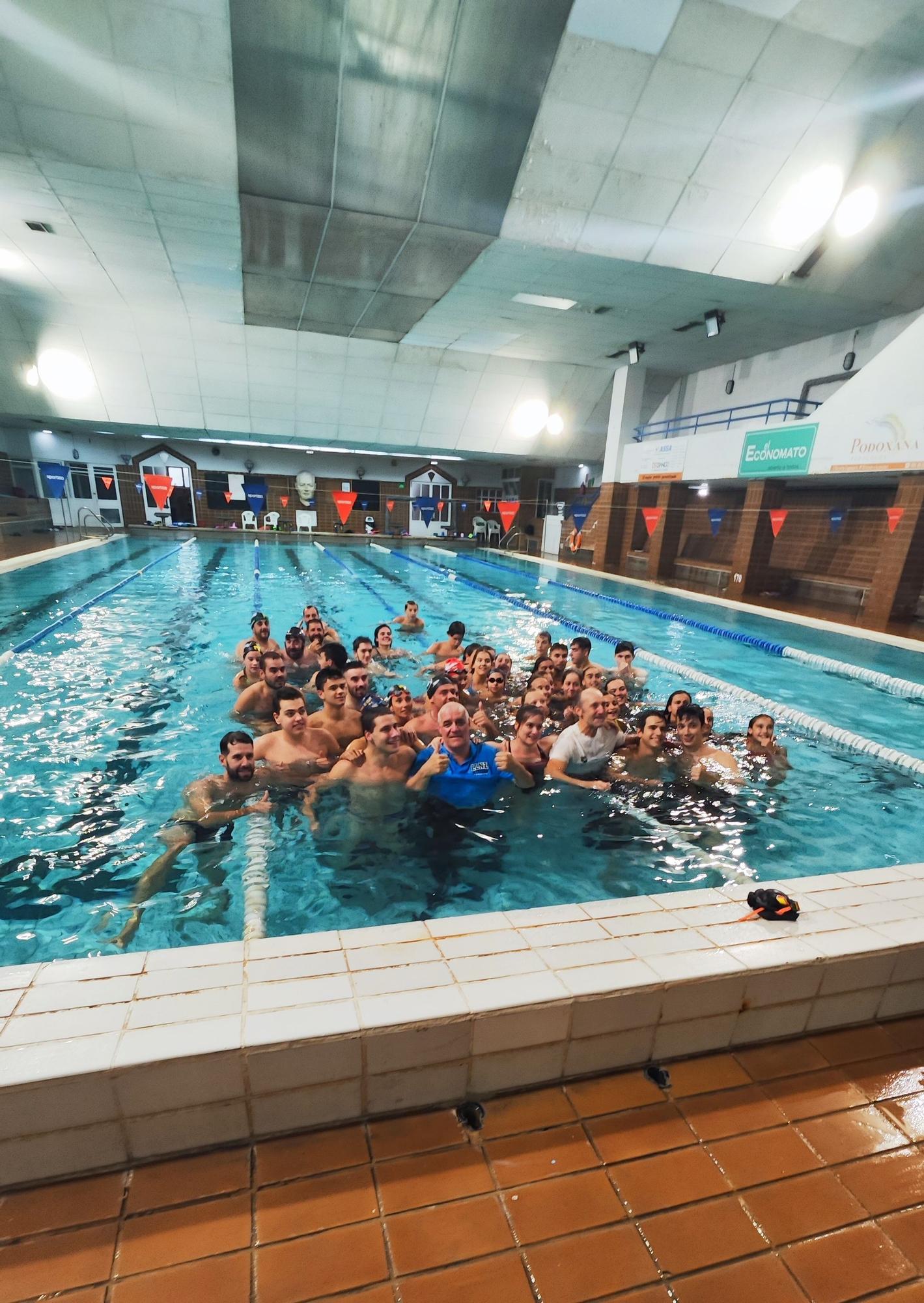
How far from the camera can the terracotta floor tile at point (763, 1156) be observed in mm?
1458

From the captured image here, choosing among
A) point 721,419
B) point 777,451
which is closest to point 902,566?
point 777,451

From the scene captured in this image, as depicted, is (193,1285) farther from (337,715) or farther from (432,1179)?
(337,715)

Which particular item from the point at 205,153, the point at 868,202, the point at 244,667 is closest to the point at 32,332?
the point at 205,153

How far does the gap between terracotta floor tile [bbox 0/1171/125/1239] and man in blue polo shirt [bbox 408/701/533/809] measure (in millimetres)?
2345

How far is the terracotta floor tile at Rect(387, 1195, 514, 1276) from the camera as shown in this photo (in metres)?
1.26

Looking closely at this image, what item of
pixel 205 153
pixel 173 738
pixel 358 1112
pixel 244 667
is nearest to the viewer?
pixel 358 1112

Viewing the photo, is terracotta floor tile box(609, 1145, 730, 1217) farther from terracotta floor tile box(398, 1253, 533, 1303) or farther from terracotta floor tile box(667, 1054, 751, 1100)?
terracotta floor tile box(398, 1253, 533, 1303)

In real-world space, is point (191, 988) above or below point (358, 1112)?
above

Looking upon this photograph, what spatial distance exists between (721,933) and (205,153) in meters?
10.7

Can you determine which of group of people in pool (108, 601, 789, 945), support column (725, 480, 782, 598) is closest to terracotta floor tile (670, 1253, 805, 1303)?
group of people in pool (108, 601, 789, 945)

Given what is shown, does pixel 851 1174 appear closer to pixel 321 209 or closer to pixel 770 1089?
pixel 770 1089

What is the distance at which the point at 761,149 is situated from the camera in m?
8.21

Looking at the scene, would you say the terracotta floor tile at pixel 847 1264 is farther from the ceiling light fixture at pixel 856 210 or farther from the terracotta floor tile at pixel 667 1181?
the ceiling light fixture at pixel 856 210

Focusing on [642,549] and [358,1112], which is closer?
[358,1112]
